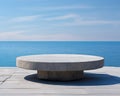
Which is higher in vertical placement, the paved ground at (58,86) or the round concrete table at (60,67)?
the round concrete table at (60,67)

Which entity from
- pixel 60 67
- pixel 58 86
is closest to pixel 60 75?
pixel 60 67

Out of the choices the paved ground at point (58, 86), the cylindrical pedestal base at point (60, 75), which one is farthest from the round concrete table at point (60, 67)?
the paved ground at point (58, 86)

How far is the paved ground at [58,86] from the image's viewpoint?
37.6 ft

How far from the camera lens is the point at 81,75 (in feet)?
48.9

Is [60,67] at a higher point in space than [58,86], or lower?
higher

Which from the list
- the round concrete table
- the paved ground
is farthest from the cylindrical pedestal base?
the paved ground

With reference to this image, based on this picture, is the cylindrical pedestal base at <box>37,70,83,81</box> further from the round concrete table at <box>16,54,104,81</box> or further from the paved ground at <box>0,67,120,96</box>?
the paved ground at <box>0,67,120,96</box>

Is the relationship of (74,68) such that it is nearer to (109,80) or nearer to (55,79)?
(55,79)

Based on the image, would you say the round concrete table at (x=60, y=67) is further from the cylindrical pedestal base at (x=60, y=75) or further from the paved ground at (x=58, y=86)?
the paved ground at (x=58, y=86)

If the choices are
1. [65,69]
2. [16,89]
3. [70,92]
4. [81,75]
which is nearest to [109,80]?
[81,75]

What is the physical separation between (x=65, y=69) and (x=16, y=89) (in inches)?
101

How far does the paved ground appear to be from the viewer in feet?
37.6

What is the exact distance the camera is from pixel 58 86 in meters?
12.9

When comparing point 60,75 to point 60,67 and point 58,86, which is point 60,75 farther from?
point 58,86
